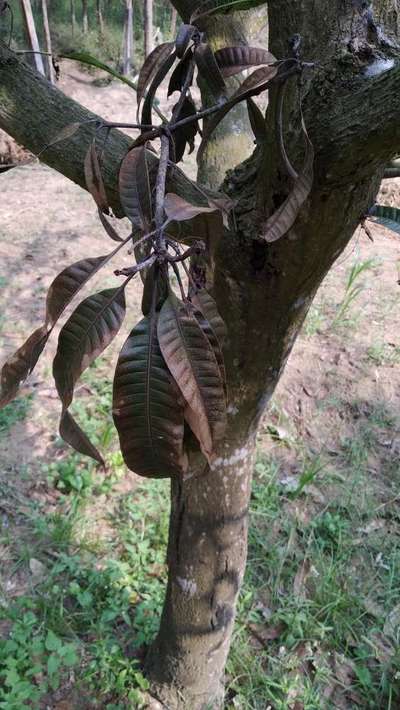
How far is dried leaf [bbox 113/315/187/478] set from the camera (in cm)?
47

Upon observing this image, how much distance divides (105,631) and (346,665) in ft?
2.80

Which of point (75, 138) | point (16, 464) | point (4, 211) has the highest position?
point (75, 138)

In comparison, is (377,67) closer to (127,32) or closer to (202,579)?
(202,579)

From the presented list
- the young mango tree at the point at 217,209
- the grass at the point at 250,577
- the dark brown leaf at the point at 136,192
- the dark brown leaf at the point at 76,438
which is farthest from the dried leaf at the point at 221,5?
the grass at the point at 250,577

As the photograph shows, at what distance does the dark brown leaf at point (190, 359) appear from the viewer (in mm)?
456

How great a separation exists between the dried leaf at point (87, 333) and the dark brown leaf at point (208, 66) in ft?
1.03

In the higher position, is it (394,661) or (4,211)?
(4,211)

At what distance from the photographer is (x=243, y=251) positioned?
2.70 feet

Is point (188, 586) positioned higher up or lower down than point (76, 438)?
lower down

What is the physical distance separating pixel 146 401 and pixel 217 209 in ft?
0.65

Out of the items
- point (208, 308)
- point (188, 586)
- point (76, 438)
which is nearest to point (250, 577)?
point (188, 586)

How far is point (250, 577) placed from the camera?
2.07 m

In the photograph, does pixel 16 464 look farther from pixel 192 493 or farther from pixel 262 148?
pixel 262 148

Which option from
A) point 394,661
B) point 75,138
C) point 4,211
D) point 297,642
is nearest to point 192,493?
point 75,138
